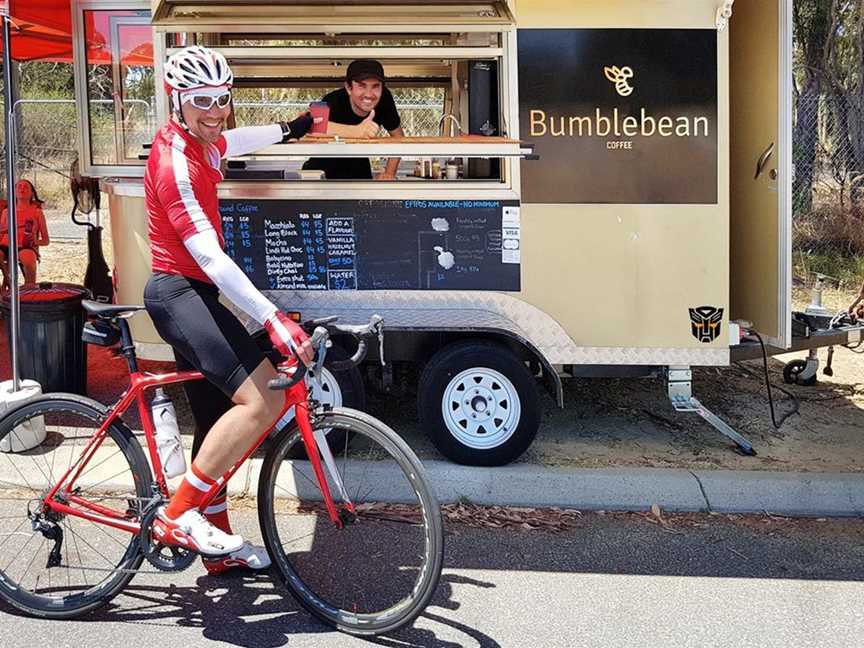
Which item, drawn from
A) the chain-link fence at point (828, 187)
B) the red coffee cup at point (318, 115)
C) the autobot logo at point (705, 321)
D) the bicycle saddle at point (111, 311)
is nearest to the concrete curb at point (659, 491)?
the autobot logo at point (705, 321)

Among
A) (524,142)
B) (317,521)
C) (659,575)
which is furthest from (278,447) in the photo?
(524,142)

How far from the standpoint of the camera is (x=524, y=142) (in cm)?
544

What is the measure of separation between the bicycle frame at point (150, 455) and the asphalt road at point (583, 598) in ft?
1.33

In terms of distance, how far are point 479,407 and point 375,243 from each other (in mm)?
1050

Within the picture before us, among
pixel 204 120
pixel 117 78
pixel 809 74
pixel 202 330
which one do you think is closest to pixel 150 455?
pixel 202 330

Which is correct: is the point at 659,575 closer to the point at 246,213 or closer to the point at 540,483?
the point at 540,483

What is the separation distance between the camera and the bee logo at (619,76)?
5484 millimetres

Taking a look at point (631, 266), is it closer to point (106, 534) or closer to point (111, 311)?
point (111, 311)

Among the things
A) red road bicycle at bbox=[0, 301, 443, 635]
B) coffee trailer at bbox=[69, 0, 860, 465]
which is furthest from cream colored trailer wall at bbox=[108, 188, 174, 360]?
red road bicycle at bbox=[0, 301, 443, 635]

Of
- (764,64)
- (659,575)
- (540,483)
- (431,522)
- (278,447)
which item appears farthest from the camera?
(764,64)

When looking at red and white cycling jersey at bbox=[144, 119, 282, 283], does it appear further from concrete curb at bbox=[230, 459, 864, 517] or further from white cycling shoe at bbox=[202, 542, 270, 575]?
concrete curb at bbox=[230, 459, 864, 517]

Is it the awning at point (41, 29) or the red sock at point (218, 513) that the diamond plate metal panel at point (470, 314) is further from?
the awning at point (41, 29)

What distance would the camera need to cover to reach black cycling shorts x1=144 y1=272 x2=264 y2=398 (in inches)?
150

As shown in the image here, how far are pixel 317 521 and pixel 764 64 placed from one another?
369 cm
